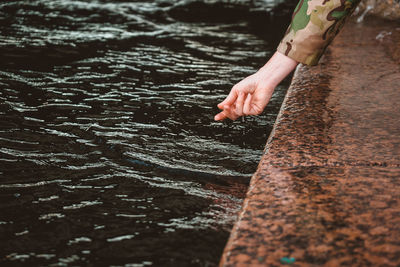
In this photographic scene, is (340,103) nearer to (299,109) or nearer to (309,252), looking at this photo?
(299,109)

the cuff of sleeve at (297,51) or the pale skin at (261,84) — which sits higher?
the cuff of sleeve at (297,51)

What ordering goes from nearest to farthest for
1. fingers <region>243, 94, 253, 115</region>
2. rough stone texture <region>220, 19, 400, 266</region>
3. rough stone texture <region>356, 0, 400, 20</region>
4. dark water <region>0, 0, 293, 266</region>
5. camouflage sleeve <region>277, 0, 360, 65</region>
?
rough stone texture <region>220, 19, 400, 266</region>, dark water <region>0, 0, 293, 266</region>, camouflage sleeve <region>277, 0, 360, 65</region>, fingers <region>243, 94, 253, 115</region>, rough stone texture <region>356, 0, 400, 20</region>

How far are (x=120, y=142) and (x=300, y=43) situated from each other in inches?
39.8

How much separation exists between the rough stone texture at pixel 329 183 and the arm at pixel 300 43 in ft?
0.78

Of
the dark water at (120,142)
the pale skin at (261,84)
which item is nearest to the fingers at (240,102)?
the pale skin at (261,84)

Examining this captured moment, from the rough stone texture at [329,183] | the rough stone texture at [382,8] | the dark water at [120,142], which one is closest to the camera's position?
the rough stone texture at [329,183]

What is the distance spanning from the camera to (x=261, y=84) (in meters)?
1.69

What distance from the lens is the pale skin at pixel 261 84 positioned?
1.69m

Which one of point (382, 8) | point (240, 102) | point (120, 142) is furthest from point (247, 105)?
point (382, 8)

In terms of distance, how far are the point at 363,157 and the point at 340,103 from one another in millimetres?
636

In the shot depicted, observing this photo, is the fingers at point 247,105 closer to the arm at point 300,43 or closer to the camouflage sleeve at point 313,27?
the arm at point 300,43

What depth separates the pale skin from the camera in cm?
169

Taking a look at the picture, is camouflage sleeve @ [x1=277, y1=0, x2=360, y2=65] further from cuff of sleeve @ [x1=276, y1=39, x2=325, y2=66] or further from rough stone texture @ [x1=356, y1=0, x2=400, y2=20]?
rough stone texture @ [x1=356, y1=0, x2=400, y2=20]

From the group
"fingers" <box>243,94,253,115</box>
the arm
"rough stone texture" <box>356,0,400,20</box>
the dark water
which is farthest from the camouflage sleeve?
"rough stone texture" <box>356,0,400,20</box>
